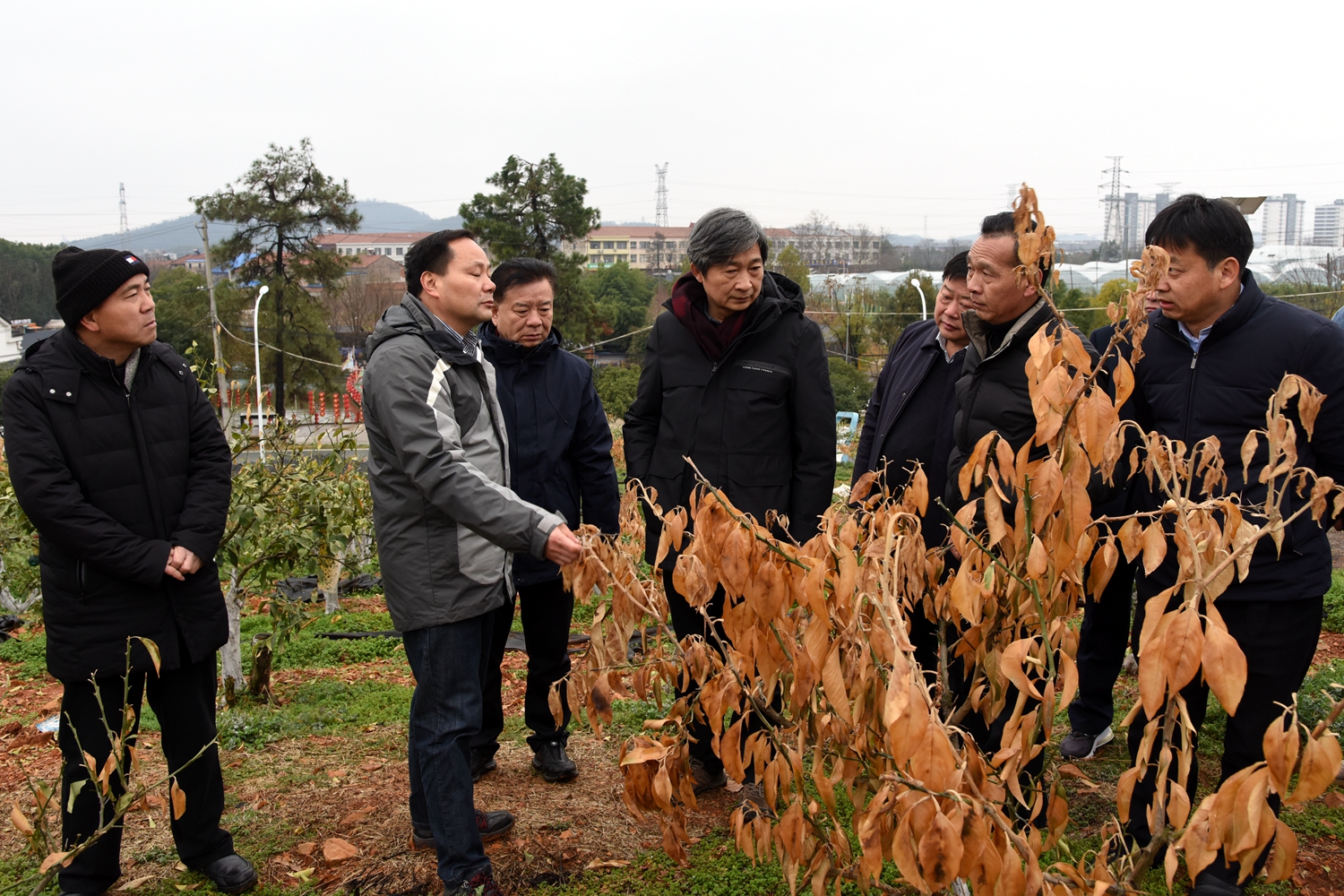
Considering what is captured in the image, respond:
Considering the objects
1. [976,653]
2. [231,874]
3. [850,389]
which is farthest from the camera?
[850,389]

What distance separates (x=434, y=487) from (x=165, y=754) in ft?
4.19

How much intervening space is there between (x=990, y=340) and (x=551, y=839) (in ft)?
6.87

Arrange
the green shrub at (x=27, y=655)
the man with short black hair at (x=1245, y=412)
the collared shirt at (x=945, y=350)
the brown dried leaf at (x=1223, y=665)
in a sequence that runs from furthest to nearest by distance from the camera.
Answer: the green shrub at (x=27, y=655), the collared shirt at (x=945, y=350), the man with short black hair at (x=1245, y=412), the brown dried leaf at (x=1223, y=665)

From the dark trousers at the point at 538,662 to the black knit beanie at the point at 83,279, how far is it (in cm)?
161

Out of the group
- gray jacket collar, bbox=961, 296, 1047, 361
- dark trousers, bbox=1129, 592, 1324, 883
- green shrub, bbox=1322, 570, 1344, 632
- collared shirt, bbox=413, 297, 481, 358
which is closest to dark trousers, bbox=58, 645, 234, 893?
collared shirt, bbox=413, 297, 481, 358

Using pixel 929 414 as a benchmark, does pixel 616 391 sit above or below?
below

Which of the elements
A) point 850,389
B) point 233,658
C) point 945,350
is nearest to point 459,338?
point 945,350

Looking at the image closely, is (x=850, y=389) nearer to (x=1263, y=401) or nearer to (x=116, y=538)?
(x=1263, y=401)

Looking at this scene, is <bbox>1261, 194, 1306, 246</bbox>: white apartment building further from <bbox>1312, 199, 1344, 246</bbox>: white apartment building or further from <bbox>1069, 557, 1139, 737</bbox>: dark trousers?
<bbox>1069, 557, 1139, 737</bbox>: dark trousers

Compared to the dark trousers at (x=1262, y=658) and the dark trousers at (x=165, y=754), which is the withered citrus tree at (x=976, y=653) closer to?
the dark trousers at (x=1262, y=658)

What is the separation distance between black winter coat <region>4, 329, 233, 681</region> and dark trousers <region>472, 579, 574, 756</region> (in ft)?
3.30

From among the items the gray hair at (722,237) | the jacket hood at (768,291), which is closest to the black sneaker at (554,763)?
the jacket hood at (768,291)

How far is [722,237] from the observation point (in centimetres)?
319

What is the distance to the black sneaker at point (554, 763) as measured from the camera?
12.0 ft
